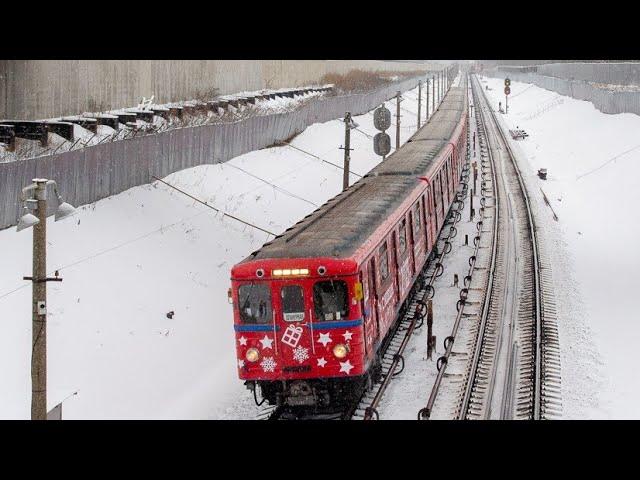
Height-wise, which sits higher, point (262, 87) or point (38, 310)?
point (262, 87)

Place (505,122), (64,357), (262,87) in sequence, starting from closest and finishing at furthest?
(64,357) → (262,87) → (505,122)

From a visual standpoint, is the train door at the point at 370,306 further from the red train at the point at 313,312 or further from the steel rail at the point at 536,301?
the steel rail at the point at 536,301

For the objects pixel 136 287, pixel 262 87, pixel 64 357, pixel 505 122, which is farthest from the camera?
pixel 505 122

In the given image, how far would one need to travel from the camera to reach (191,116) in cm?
3662

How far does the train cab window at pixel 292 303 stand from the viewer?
12617mm

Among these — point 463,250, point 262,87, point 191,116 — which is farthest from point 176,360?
point 262,87

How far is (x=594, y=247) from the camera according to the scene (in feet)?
91.0

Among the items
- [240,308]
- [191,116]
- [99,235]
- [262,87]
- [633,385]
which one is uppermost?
[262,87]

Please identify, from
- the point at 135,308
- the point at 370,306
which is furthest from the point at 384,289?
the point at 135,308

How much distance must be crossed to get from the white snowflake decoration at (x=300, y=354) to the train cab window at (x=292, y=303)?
1.45 feet

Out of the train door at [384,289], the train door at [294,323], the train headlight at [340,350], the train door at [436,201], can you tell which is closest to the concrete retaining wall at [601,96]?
the train door at [436,201]

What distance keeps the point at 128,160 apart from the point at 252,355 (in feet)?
39.0

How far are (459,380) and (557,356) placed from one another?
8.13 ft

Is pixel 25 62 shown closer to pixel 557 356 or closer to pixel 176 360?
pixel 176 360
